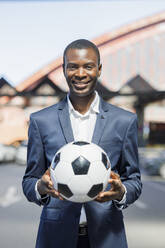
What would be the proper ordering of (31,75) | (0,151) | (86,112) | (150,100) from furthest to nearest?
1. (31,75)
2. (0,151)
3. (150,100)
4. (86,112)

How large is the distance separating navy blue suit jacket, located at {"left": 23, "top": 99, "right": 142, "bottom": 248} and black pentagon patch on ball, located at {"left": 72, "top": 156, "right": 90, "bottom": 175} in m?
0.13

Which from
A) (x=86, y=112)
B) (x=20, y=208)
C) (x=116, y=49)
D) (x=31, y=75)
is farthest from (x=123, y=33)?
(x=86, y=112)

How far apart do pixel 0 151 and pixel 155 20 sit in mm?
31028

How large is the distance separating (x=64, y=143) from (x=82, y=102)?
0.22m

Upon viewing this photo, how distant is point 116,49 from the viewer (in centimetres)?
4081

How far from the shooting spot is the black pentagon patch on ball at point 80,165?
4.75 ft

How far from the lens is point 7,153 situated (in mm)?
17453

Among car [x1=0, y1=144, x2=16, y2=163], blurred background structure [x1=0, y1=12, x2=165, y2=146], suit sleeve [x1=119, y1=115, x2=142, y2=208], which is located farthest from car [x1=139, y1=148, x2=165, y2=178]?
blurred background structure [x1=0, y1=12, x2=165, y2=146]

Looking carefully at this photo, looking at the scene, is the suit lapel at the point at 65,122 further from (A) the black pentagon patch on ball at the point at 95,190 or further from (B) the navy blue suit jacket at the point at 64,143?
(A) the black pentagon patch on ball at the point at 95,190

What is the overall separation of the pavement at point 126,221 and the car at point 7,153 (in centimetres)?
882

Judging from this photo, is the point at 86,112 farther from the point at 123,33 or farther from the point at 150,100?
the point at 123,33

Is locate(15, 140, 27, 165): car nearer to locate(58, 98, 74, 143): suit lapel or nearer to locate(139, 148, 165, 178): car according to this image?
locate(139, 148, 165, 178): car

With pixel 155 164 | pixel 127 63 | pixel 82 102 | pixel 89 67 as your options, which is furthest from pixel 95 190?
pixel 127 63

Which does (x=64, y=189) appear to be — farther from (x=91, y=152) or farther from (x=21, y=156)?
(x=21, y=156)
